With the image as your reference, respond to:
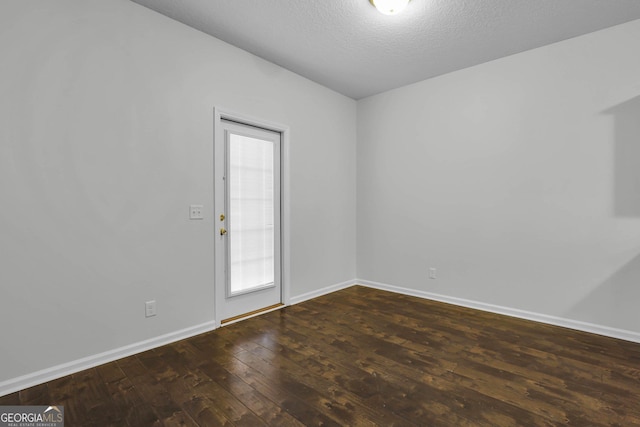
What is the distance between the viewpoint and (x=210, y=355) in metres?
2.45

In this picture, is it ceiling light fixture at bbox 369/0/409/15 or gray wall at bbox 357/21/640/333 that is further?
gray wall at bbox 357/21/640/333

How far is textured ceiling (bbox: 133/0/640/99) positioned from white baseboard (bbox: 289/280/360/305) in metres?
2.81

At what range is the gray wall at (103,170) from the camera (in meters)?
2.01

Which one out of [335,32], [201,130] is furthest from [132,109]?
[335,32]

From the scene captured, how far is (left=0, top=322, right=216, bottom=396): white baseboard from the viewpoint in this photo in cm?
197

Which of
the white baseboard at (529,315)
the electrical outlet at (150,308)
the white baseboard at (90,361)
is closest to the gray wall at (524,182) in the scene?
the white baseboard at (529,315)

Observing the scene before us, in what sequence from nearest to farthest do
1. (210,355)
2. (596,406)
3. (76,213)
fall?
(596,406), (76,213), (210,355)

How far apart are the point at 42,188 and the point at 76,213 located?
251 mm

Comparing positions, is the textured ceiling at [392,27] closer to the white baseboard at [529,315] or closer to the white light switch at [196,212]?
the white light switch at [196,212]

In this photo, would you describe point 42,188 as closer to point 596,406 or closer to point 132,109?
point 132,109

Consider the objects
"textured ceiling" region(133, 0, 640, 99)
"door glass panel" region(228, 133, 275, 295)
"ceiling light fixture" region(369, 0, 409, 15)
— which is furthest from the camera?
"door glass panel" region(228, 133, 275, 295)

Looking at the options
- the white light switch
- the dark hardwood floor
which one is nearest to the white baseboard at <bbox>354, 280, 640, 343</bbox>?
the dark hardwood floor

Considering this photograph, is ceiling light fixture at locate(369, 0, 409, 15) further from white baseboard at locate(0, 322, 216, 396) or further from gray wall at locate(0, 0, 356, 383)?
white baseboard at locate(0, 322, 216, 396)

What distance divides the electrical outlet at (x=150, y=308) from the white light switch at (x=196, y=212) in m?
0.80
